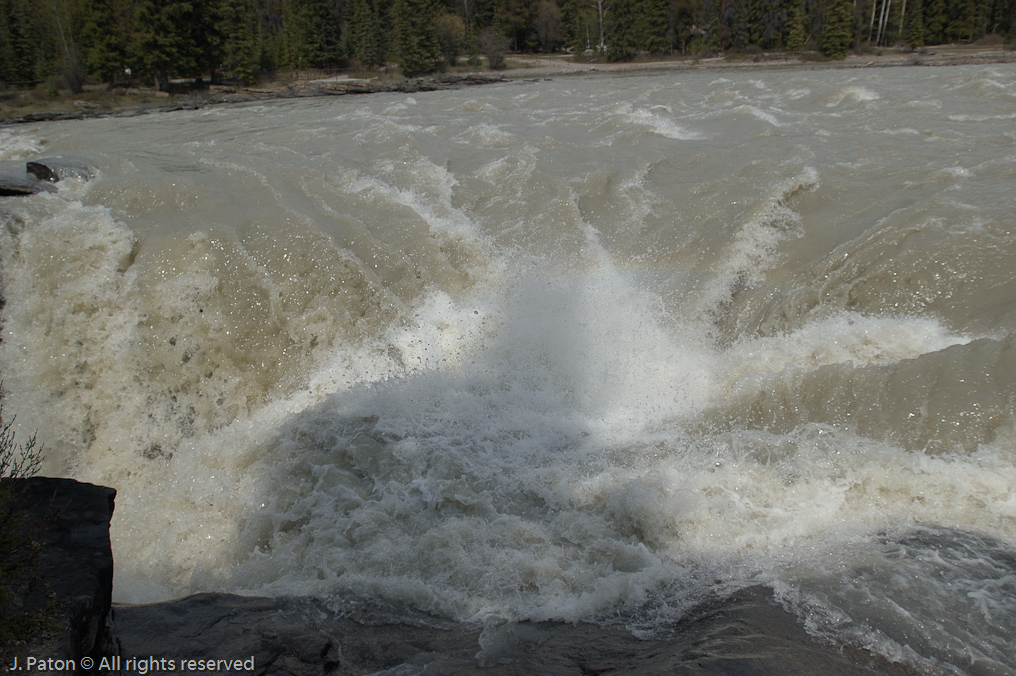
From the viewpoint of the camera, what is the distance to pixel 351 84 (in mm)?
36500

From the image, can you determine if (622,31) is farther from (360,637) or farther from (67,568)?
(67,568)

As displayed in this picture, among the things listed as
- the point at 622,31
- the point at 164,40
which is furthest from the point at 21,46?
the point at 622,31

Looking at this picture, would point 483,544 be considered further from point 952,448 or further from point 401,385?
point 952,448

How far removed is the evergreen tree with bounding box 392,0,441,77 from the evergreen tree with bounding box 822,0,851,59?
80.6 feet

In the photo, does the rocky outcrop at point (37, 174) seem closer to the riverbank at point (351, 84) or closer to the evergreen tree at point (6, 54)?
the riverbank at point (351, 84)

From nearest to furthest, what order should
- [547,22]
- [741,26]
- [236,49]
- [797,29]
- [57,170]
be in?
[57,170]
[236,49]
[797,29]
[741,26]
[547,22]

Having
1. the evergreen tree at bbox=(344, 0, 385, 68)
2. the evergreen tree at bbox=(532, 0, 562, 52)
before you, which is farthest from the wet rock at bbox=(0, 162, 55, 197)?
the evergreen tree at bbox=(532, 0, 562, 52)

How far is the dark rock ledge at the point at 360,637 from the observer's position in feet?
8.73

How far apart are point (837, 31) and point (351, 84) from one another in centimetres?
2881

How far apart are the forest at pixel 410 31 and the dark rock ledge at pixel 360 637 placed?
37.7 metres

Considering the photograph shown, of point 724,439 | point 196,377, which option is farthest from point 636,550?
point 196,377

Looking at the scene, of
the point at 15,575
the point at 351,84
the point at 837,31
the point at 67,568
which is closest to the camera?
the point at 15,575

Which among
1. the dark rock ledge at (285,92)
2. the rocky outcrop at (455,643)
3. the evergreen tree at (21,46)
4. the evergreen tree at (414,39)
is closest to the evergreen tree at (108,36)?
the evergreen tree at (21,46)

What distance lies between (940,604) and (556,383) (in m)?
3.31
